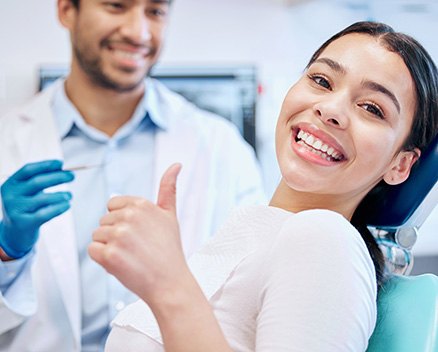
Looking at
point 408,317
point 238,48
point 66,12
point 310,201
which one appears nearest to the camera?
point 408,317

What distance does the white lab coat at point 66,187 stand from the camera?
159cm

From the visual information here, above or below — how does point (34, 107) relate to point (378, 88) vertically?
below

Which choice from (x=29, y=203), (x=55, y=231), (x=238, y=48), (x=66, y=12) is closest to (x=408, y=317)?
(x=29, y=203)

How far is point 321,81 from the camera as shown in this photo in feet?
3.01

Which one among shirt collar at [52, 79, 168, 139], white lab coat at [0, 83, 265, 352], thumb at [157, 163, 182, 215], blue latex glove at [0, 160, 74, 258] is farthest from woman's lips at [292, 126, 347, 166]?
shirt collar at [52, 79, 168, 139]

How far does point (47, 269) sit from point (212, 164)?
519mm

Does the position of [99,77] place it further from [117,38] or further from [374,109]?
[374,109]

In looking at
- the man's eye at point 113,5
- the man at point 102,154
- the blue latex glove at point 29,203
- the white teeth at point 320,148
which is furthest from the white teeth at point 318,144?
the man's eye at point 113,5

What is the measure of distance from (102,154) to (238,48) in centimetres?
74

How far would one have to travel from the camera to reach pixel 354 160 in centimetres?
87

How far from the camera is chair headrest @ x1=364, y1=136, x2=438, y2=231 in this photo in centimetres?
95

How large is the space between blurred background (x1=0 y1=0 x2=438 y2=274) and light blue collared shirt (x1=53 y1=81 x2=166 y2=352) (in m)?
0.33

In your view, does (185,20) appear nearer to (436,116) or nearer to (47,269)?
(47,269)

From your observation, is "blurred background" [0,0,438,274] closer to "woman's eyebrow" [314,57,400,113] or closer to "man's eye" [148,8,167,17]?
"man's eye" [148,8,167,17]
